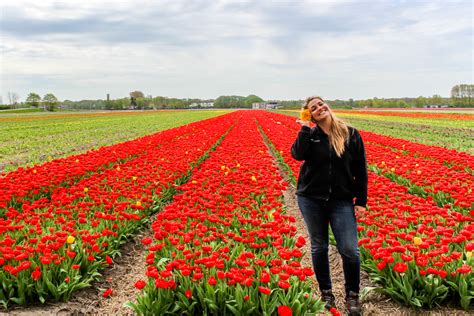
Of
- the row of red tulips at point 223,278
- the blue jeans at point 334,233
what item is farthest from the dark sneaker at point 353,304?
the row of red tulips at point 223,278

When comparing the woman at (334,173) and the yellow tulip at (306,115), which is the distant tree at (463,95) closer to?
the woman at (334,173)

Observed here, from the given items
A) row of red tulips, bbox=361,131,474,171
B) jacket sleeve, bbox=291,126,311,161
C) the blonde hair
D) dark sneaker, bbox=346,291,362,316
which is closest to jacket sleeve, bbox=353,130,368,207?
the blonde hair

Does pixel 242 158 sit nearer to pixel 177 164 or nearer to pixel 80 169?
pixel 177 164

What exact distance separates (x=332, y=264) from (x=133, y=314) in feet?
9.56

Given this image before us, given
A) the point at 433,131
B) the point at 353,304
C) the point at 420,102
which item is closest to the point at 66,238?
the point at 353,304

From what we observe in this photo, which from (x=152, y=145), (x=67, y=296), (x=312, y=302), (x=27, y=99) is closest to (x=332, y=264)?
(x=312, y=302)

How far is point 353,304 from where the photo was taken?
4.06m

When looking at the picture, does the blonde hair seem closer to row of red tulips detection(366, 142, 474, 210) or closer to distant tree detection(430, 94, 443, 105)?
row of red tulips detection(366, 142, 474, 210)

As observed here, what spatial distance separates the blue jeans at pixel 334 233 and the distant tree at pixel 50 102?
143 metres

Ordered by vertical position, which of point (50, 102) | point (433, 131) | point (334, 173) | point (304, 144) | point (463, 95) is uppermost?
point (50, 102)

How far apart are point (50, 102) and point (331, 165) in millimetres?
149928

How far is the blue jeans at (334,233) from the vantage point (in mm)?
3865

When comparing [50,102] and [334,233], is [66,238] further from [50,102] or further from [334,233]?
[50,102]

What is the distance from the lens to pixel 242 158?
1163cm
